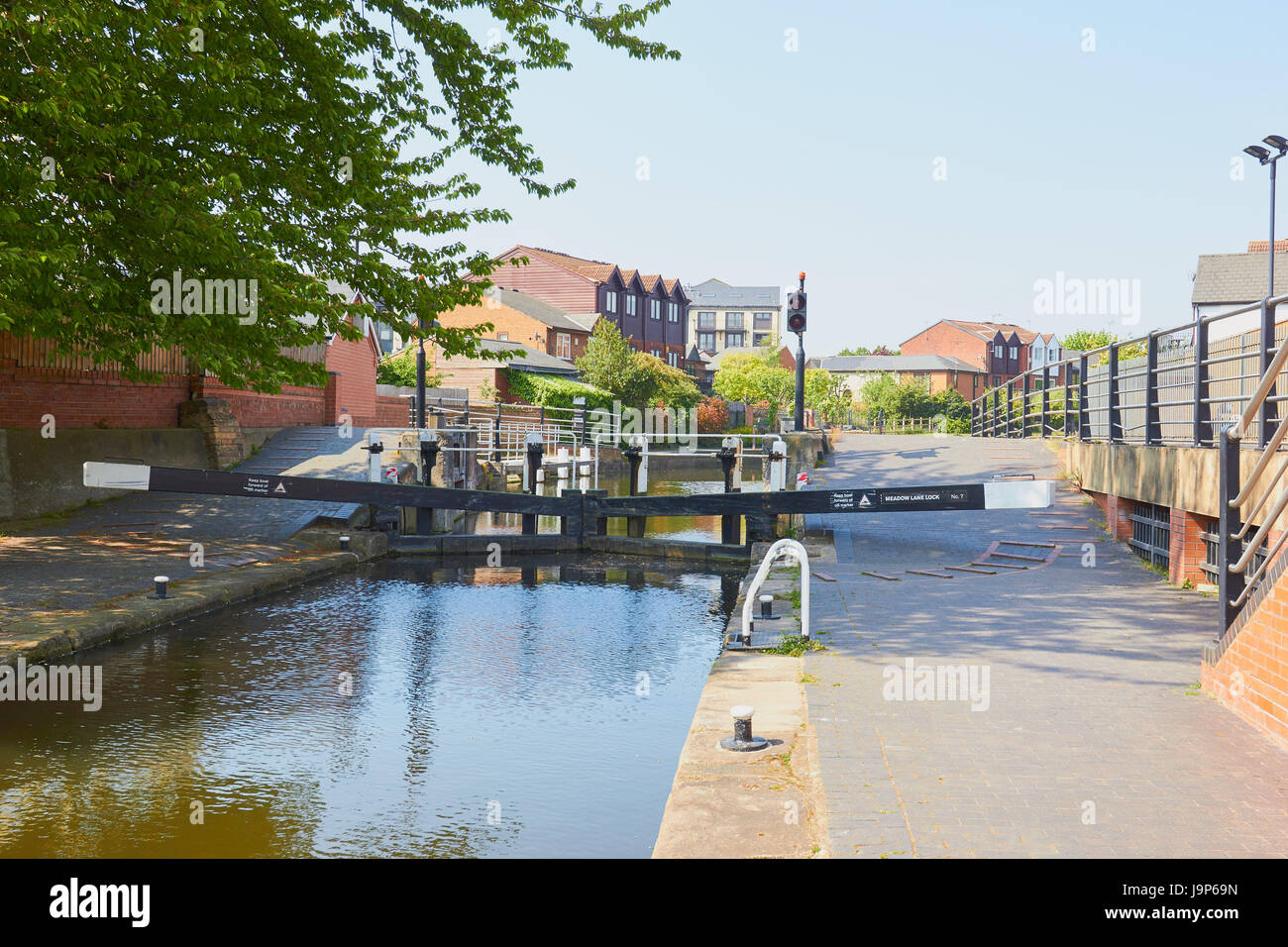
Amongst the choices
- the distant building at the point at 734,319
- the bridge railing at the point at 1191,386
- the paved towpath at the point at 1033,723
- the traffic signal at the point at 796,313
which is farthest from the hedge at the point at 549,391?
the distant building at the point at 734,319

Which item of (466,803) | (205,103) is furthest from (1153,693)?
(205,103)

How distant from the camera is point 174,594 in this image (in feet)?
40.5

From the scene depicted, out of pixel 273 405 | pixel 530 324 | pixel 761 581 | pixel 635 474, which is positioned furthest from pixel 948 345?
pixel 761 581

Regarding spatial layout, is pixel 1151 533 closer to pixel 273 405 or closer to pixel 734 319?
pixel 273 405

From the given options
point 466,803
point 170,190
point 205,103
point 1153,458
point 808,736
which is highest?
A: point 205,103

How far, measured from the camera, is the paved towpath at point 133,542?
12.1 metres

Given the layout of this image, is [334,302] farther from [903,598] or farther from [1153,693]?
[1153,693]

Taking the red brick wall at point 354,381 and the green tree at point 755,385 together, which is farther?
the green tree at point 755,385

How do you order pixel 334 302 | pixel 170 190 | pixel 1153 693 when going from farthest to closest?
pixel 334 302 < pixel 170 190 < pixel 1153 693

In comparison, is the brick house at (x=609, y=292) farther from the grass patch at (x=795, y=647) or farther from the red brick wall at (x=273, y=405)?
the grass patch at (x=795, y=647)

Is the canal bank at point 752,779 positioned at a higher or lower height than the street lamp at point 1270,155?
lower

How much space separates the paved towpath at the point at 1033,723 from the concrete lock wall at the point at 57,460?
42.1ft

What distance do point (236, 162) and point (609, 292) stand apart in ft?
200
